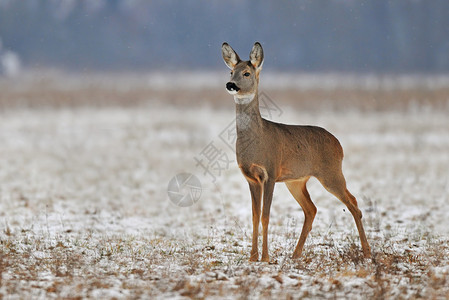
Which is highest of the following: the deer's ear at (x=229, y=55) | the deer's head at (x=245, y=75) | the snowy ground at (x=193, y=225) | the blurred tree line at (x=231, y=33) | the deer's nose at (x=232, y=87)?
the blurred tree line at (x=231, y=33)

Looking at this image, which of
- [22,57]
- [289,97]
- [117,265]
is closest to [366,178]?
[117,265]

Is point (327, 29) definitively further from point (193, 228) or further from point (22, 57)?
point (193, 228)

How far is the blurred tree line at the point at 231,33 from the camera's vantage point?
11644 cm

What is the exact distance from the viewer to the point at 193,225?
1180 cm

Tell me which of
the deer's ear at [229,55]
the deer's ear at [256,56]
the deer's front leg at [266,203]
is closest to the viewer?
the deer's front leg at [266,203]

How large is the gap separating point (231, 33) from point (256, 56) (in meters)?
122

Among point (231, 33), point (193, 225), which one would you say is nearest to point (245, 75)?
point (193, 225)

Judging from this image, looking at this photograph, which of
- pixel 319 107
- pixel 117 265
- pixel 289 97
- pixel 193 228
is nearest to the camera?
pixel 117 265

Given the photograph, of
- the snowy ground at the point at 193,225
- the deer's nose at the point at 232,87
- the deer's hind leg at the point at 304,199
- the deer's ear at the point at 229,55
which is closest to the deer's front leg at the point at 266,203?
the snowy ground at the point at 193,225

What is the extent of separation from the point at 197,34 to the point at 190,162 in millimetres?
122939

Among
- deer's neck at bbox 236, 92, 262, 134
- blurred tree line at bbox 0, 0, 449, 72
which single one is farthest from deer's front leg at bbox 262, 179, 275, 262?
blurred tree line at bbox 0, 0, 449, 72

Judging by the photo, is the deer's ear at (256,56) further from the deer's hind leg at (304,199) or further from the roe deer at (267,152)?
the deer's hind leg at (304,199)

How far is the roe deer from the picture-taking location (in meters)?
7.66

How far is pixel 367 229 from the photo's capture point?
10.7m
